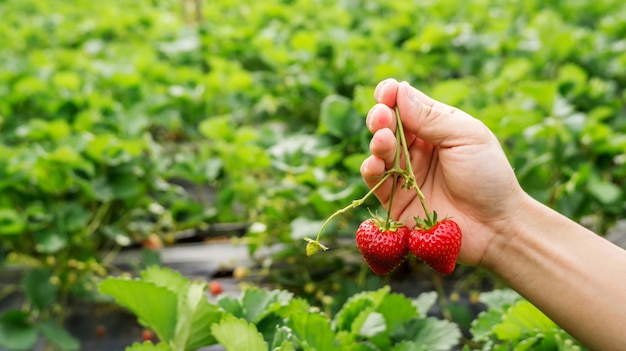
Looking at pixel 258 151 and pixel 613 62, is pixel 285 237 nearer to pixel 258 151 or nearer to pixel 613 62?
pixel 258 151

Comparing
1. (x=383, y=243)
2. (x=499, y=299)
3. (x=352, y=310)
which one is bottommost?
(x=499, y=299)

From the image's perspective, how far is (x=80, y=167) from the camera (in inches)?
105

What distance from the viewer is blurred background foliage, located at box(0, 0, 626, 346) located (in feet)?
8.52

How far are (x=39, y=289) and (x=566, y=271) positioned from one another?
176 cm

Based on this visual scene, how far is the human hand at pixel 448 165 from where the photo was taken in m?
1.40

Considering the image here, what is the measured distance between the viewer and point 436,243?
4.18 ft

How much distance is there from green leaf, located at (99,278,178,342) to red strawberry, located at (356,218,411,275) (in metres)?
0.39

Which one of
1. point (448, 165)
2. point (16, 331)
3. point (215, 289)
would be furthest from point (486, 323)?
point (16, 331)

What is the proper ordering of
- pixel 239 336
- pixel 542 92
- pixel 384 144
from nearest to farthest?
pixel 239 336 → pixel 384 144 → pixel 542 92

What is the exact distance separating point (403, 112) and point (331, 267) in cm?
151

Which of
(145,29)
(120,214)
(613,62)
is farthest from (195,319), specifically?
(145,29)

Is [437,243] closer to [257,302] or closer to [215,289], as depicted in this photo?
[257,302]

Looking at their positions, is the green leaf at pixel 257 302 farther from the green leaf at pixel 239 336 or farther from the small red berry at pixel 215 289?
the small red berry at pixel 215 289

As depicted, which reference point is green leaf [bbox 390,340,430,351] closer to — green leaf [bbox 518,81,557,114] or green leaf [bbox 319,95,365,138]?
green leaf [bbox 319,95,365,138]
